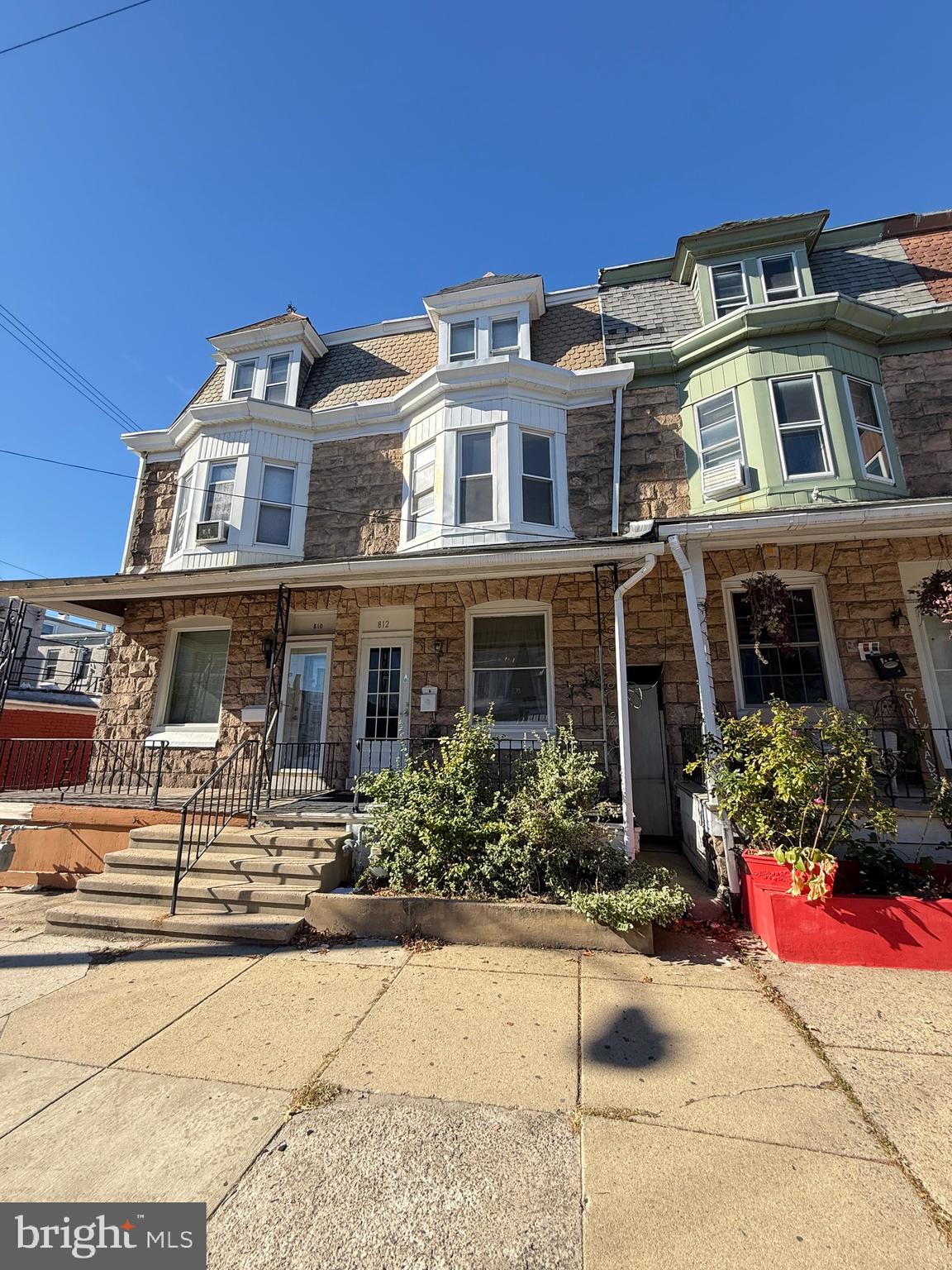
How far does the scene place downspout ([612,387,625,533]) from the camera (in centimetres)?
865

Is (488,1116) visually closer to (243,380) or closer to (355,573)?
(355,573)

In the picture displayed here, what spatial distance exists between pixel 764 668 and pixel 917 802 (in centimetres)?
248

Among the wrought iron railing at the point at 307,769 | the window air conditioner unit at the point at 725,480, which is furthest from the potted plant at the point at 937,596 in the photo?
the wrought iron railing at the point at 307,769

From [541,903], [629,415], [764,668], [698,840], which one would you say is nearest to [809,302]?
[629,415]

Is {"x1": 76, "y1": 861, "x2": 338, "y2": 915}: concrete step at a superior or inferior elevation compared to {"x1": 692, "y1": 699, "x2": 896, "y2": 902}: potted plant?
inferior

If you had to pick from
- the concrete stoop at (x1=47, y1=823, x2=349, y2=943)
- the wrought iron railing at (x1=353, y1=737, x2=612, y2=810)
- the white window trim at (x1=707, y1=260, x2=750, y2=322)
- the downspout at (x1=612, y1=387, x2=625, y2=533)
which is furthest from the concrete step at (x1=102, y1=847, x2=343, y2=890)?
the white window trim at (x1=707, y1=260, x2=750, y2=322)

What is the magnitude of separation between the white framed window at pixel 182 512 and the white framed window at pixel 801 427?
407 inches

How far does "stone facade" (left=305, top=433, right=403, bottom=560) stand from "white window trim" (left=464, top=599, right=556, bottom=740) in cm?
214

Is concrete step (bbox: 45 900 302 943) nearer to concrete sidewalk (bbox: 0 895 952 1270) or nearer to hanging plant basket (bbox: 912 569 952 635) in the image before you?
concrete sidewalk (bbox: 0 895 952 1270)

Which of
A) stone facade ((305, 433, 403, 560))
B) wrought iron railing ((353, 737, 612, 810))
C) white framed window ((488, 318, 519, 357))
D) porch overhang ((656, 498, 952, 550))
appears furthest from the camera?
white framed window ((488, 318, 519, 357))

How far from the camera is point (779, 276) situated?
950 centimetres

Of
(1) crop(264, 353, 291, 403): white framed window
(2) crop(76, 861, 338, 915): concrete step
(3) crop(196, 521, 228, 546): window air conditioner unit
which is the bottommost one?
(2) crop(76, 861, 338, 915): concrete step

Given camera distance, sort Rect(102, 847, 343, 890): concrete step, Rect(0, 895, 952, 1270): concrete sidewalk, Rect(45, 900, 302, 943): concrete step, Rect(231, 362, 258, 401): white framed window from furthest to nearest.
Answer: Rect(231, 362, 258, 401): white framed window
Rect(102, 847, 343, 890): concrete step
Rect(45, 900, 302, 943): concrete step
Rect(0, 895, 952, 1270): concrete sidewalk

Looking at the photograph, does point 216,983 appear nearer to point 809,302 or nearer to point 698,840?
point 698,840
